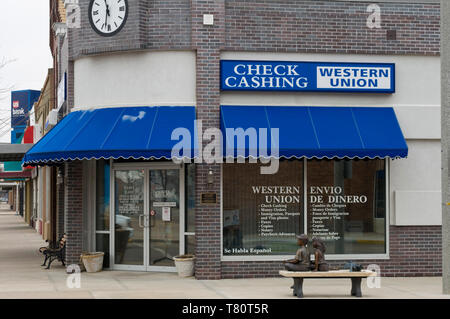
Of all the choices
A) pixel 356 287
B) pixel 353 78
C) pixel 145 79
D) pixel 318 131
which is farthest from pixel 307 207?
pixel 145 79

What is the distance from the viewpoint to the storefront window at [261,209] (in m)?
16.6

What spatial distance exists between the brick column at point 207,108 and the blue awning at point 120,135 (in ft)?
1.53

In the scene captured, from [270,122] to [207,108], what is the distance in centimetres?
145

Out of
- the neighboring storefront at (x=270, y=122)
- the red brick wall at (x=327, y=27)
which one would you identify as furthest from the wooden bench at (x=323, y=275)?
the red brick wall at (x=327, y=27)

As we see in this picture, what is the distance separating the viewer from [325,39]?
1691cm

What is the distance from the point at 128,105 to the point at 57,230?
10.1 meters

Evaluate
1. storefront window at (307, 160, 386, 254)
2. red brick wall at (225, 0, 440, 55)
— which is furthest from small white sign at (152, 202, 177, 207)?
red brick wall at (225, 0, 440, 55)

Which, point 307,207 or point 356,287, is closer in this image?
point 356,287

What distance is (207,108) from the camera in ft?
53.8

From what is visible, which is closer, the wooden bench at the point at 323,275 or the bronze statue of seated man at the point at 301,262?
the wooden bench at the point at 323,275

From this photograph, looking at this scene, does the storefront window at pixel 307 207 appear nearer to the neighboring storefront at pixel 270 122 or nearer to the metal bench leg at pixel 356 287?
the neighboring storefront at pixel 270 122

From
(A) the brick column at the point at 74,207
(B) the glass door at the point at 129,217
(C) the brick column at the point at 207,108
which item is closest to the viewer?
(C) the brick column at the point at 207,108

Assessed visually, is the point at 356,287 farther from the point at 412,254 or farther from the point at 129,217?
the point at 129,217

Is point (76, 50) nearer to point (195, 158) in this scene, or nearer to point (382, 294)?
point (195, 158)
